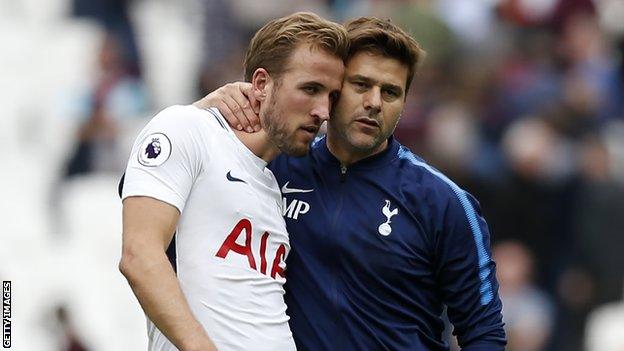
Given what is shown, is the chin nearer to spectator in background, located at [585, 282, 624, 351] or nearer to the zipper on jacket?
the zipper on jacket

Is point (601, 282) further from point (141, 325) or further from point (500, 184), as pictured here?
point (141, 325)

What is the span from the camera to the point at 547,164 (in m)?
9.99

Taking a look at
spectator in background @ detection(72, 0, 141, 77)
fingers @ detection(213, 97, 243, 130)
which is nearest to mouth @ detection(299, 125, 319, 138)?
fingers @ detection(213, 97, 243, 130)

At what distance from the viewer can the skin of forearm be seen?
441 cm

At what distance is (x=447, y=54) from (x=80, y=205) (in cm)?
291

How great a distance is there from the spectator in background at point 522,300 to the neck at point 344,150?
4.63 meters

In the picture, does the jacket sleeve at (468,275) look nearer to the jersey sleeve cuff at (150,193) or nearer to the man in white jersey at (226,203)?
the man in white jersey at (226,203)

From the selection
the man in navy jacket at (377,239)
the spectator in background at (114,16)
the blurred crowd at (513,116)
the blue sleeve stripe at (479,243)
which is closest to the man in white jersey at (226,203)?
the man in navy jacket at (377,239)

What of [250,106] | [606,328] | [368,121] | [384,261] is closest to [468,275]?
[384,261]

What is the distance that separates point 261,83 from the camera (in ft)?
16.3

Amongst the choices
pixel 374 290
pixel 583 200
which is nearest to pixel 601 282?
pixel 583 200

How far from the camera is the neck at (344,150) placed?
16.9ft

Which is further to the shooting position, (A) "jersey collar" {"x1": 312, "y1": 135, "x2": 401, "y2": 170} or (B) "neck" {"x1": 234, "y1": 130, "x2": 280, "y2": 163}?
(A) "jersey collar" {"x1": 312, "y1": 135, "x2": 401, "y2": 170}

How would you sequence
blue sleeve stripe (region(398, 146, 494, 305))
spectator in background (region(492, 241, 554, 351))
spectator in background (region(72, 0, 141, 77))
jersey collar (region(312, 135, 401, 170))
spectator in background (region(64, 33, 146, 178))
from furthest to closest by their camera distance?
spectator in background (region(72, 0, 141, 77)), spectator in background (region(64, 33, 146, 178)), spectator in background (region(492, 241, 554, 351)), jersey collar (region(312, 135, 401, 170)), blue sleeve stripe (region(398, 146, 494, 305))
